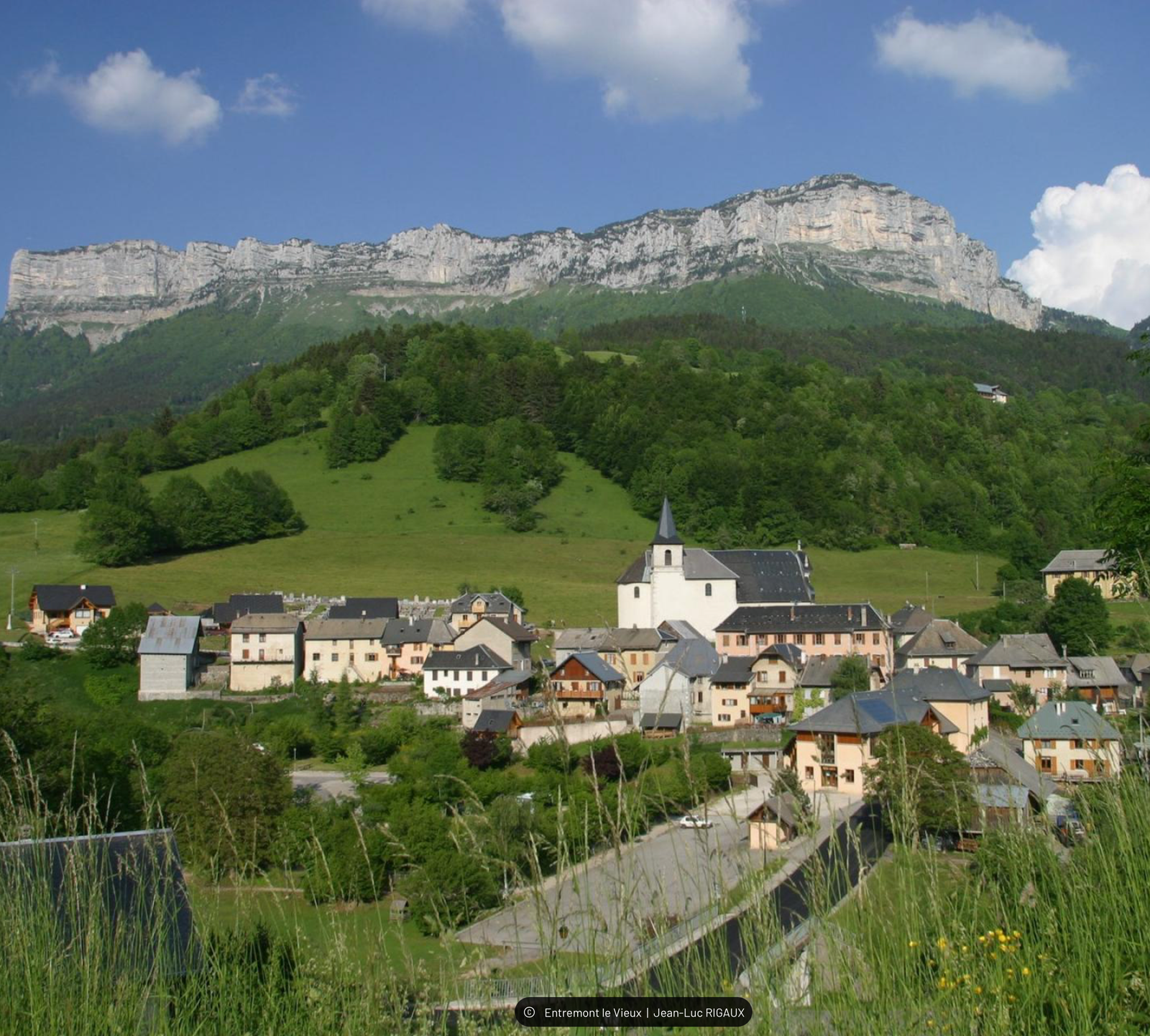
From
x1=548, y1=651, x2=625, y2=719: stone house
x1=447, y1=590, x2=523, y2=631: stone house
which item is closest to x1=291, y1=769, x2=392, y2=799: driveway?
x1=548, y1=651, x2=625, y2=719: stone house

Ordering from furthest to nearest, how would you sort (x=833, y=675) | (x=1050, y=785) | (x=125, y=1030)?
(x=833, y=675) → (x=1050, y=785) → (x=125, y=1030)

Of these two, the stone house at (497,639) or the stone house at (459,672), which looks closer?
the stone house at (459,672)

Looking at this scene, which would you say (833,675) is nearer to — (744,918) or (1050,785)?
(1050,785)

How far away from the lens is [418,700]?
5244cm

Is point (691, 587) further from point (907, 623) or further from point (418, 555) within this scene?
point (418, 555)

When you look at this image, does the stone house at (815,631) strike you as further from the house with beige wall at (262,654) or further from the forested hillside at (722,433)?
the forested hillside at (722,433)

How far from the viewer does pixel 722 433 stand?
11244 cm

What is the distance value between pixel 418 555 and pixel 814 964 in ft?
265

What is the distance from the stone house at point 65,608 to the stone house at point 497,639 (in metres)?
22.8

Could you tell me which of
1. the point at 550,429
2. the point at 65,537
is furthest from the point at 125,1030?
the point at 550,429

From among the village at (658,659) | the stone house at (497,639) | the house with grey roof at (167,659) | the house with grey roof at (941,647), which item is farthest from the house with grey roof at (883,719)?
the house with grey roof at (167,659)

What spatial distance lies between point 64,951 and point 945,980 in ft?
12.1

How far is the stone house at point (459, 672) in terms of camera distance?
53469 millimetres

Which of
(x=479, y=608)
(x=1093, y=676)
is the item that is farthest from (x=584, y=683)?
(x=1093, y=676)
